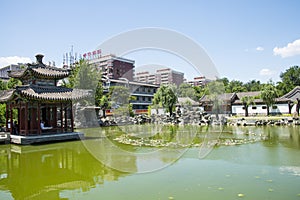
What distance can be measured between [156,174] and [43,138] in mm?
10077

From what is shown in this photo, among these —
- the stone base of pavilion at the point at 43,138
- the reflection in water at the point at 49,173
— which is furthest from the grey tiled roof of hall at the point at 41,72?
the reflection in water at the point at 49,173

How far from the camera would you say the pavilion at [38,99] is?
50.3 feet

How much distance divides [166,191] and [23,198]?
3.40 meters

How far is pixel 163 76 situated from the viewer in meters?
85.2

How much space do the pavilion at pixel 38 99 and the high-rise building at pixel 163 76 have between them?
175ft

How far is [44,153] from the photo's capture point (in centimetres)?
1212

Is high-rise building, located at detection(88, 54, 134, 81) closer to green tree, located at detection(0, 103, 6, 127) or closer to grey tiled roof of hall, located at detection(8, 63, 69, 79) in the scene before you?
green tree, located at detection(0, 103, 6, 127)

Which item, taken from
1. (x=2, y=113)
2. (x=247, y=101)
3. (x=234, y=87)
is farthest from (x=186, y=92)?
(x=2, y=113)

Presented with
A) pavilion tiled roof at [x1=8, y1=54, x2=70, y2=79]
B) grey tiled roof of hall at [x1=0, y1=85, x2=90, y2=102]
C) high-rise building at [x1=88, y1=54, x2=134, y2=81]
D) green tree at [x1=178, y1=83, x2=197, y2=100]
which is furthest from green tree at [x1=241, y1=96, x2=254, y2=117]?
high-rise building at [x1=88, y1=54, x2=134, y2=81]

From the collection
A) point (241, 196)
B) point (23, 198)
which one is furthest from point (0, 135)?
point (241, 196)

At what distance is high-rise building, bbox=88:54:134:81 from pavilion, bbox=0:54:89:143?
38.5 metres

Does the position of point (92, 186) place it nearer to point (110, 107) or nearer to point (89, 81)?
point (89, 81)

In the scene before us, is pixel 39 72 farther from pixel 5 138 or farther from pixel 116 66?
pixel 116 66

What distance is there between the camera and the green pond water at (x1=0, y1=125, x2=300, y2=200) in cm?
595
